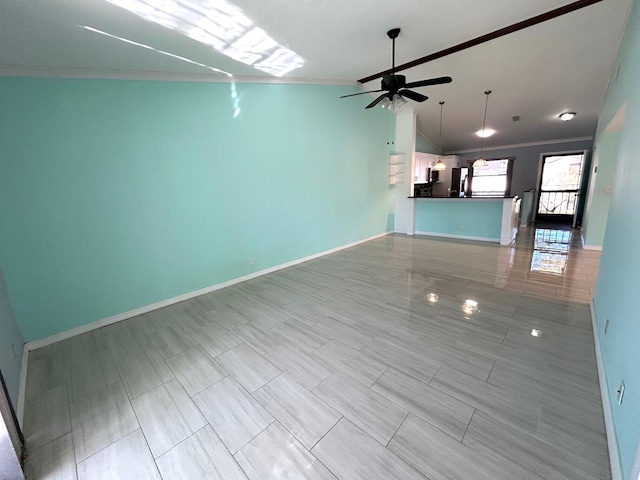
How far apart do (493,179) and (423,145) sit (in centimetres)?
301

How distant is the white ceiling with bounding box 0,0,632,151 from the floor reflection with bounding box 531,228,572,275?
279 centimetres

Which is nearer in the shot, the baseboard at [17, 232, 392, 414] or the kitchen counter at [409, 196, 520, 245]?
the baseboard at [17, 232, 392, 414]

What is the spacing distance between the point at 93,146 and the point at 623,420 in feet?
13.9

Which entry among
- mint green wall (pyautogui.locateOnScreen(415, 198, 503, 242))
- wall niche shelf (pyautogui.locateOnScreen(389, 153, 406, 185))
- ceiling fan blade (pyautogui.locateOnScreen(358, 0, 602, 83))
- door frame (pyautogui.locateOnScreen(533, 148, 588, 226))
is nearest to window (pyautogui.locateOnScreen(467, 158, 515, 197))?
door frame (pyautogui.locateOnScreen(533, 148, 588, 226))

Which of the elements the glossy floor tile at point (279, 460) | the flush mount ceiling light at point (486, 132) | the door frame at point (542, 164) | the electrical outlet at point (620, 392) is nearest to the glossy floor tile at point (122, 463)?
the glossy floor tile at point (279, 460)

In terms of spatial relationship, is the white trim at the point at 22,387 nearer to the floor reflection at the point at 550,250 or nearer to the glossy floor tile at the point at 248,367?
the glossy floor tile at the point at 248,367

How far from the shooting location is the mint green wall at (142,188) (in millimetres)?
2270

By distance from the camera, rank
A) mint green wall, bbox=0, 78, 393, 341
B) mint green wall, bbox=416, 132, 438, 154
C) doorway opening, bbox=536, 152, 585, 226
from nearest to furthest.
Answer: mint green wall, bbox=0, 78, 393, 341 < doorway opening, bbox=536, 152, 585, 226 < mint green wall, bbox=416, 132, 438, 154

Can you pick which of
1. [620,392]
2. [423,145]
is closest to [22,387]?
[620,392]

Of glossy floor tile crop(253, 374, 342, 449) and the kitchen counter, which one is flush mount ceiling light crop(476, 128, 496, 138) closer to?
the kitchen counter

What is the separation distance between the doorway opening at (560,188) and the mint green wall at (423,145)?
10.8ft

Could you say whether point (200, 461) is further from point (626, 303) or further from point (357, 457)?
point (626, 303)

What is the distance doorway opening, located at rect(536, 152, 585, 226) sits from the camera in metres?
7.71

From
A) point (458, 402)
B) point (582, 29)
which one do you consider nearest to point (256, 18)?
point (458, 402)
